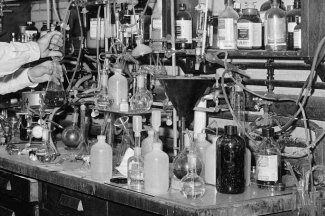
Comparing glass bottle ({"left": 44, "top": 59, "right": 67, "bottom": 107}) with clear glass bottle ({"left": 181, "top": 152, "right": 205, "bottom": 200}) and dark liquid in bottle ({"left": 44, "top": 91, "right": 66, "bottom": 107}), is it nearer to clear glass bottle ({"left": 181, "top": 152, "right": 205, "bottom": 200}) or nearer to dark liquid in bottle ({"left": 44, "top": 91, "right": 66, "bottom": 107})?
dark liquid in bottle ({"left": 44, "top": 91, "right": 66, "bottom": 107})

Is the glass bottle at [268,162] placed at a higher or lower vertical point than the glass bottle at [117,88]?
lower

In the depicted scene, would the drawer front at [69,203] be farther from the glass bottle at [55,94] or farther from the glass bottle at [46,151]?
the glass bottle at [55,94]

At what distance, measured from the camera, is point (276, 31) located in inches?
103

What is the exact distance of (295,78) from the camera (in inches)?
120

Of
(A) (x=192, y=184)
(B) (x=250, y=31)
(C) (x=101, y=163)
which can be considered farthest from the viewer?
(C) (x=101, y=163)

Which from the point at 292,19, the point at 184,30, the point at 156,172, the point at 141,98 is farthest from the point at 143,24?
the point at 156,172

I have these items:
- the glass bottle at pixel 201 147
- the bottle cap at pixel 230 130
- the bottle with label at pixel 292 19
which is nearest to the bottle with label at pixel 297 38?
the bottle with label at pixel 292 19

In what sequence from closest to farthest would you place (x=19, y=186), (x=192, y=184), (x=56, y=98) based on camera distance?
(x=192, y=184)
(x=19, y=186)
(x=56, y=98)

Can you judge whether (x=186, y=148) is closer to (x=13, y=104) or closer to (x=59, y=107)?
(x=59, y=107)

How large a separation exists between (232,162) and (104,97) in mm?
861

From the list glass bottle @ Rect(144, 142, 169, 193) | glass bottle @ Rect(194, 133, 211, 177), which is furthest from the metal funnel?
glass bottle @ Rect(144, 142, 169, 193)

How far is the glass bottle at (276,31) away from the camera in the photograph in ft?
8.58

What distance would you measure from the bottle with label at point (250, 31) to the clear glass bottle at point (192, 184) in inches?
21.8

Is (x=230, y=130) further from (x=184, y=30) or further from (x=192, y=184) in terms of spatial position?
(x=184, y=30)
